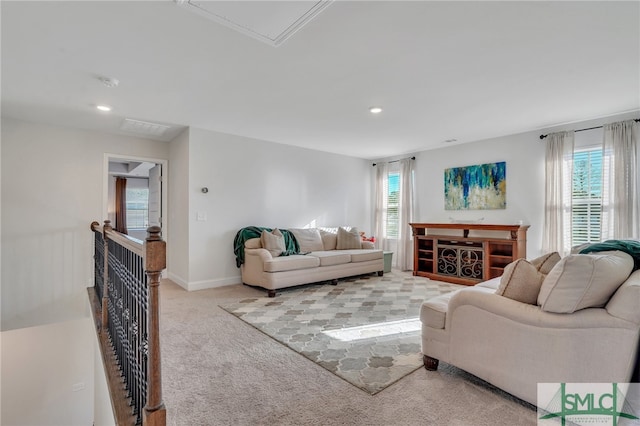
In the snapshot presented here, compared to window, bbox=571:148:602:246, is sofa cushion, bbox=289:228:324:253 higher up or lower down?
lower down

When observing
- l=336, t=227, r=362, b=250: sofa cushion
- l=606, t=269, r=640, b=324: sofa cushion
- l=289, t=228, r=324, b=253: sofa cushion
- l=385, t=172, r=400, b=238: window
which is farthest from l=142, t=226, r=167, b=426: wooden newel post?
l=385, t=172, r=400, b=238: window

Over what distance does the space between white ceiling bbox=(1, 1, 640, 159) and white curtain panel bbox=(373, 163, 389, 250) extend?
2628 mm

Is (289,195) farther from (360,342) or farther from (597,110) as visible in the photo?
(597,110)

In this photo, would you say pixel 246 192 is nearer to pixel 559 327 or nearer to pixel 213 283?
pixel 213 283

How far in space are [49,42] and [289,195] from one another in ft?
12.7

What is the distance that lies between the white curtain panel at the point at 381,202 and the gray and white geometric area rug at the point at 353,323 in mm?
1927

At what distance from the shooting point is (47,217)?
13.8ft

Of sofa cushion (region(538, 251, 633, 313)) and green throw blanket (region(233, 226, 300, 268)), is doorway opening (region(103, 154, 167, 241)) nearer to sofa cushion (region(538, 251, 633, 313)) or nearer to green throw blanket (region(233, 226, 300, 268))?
green throw blanket (region(233, 226, 300, 268))

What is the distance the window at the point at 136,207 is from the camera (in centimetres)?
850

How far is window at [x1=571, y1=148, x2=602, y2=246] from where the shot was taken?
411 centimetres

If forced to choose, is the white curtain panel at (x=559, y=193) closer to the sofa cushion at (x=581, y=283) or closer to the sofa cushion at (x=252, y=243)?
the sofa cushion at (x=581, y=283)

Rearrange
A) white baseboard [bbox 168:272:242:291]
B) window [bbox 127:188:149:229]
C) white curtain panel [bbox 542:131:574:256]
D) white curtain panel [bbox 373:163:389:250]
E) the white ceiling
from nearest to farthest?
the white ceiling, white curtain panel [bbox 542:131:574:256], white baseboard [bbox 168:272:242:291], white curtain panel [bbox 373:163:389:250], window [bbox 127:188:149:229]

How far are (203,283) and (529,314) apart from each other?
13.7ft

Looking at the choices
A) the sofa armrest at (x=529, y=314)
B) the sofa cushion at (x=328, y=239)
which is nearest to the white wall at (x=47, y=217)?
the sofa cushion at (x=328, y=239)
